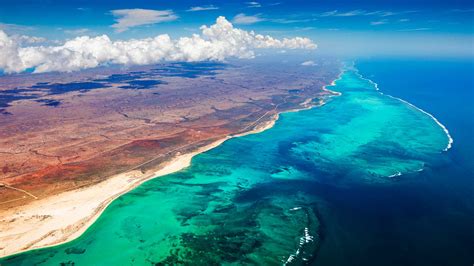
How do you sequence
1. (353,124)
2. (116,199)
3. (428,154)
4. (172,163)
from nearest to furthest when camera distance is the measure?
(116,199), (172,163), (428,154), (353,124)

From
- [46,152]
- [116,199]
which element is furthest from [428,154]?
[46,152]

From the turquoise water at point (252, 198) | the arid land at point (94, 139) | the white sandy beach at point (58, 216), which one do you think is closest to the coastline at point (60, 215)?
the white sandy beach at point (58, 216)

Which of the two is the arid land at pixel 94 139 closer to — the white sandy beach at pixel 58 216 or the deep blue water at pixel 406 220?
the white sandy beach at pixel 58 216

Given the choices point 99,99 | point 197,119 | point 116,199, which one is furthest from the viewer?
point 99,99

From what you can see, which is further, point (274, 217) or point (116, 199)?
point (116, 199)

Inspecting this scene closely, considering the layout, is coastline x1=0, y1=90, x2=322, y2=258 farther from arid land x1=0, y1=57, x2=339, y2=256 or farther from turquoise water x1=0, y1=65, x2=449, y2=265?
turquoise water x1=0, y1=65, x2=449, y2=265

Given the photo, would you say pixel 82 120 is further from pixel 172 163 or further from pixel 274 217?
pixel 274 217

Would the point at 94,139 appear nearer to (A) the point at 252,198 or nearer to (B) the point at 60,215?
(B) the point at 60,215
